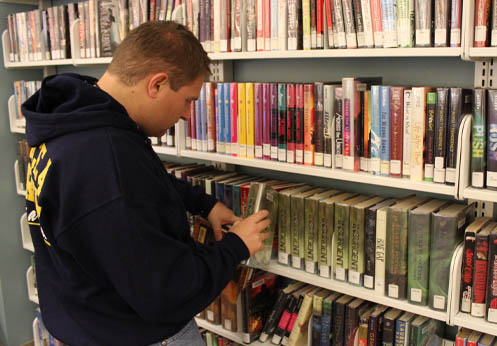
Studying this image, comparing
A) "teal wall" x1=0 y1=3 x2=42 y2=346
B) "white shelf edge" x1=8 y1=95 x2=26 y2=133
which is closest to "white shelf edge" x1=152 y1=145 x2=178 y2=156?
"white shelf edge" x1=8 y1=95 x2=26 y2=133

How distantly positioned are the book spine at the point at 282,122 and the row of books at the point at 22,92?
5.98ft

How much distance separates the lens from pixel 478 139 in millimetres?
1384

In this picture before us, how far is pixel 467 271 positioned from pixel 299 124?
713 millimetres

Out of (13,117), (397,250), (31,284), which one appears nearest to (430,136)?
(397,250)

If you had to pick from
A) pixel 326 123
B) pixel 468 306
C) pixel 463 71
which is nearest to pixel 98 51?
pixel 326 123

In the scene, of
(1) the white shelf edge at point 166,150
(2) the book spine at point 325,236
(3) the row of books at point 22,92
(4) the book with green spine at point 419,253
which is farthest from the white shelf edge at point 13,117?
(4) the book with green spine at point 419,253

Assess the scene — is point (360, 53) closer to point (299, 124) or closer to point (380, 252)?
point (299, 124)

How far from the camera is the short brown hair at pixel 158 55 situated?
1.26 meters

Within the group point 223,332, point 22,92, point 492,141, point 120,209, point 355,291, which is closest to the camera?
point 120,209

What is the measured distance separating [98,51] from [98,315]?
1.56m

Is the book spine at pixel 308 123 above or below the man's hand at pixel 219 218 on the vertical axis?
above

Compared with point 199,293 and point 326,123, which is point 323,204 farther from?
point 199,293

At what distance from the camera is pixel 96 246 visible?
45.9 inches

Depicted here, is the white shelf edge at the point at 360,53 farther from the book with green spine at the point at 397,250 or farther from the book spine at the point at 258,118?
the book with green spine at the point at 397,250
